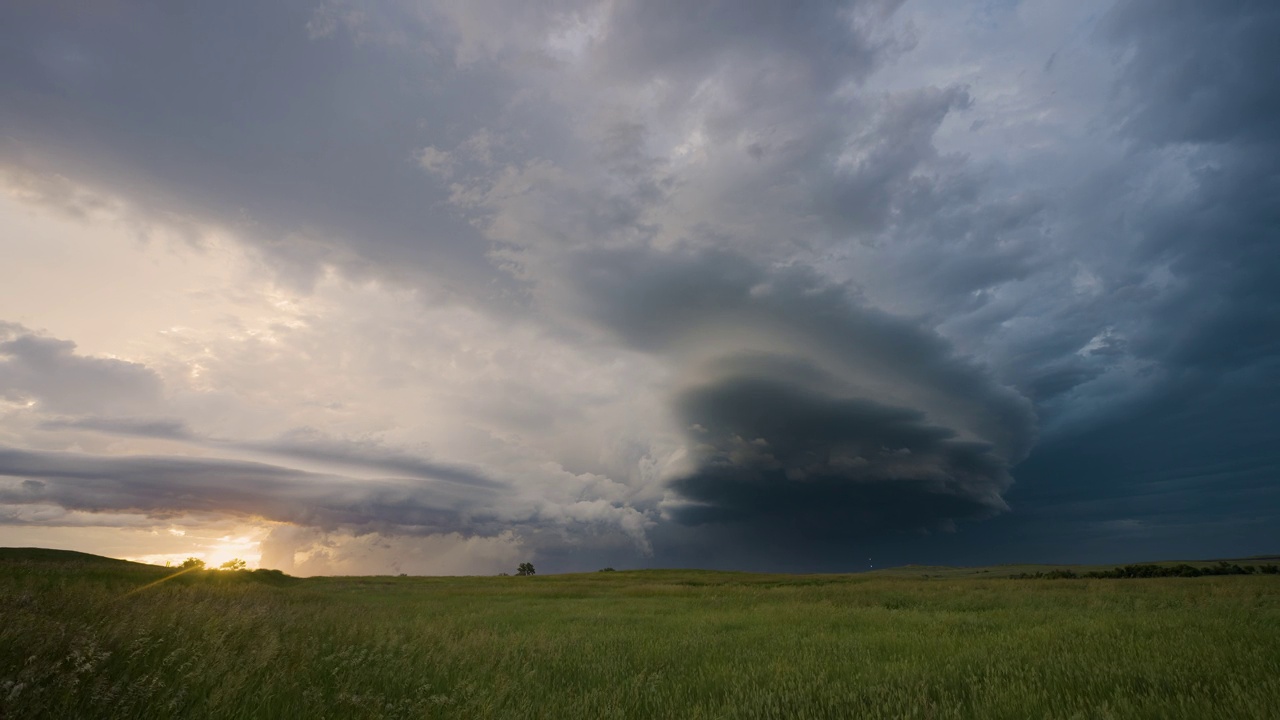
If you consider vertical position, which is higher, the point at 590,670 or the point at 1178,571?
the point at 590,670

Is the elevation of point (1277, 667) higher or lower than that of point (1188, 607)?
higher

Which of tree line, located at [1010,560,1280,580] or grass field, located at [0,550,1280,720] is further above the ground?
grass field, located at [0,550,1280,720]

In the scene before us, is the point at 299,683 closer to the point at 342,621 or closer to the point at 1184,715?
the point at 342,621

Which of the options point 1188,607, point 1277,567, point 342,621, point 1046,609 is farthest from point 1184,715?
point 1277,567

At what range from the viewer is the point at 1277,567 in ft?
136

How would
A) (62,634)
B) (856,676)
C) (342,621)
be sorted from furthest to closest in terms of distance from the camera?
(342,621), (856,676), (62,634)

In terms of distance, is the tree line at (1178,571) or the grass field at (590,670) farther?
the tree line at (1178,571)

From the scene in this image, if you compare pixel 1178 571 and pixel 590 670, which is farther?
pixel 1178 571

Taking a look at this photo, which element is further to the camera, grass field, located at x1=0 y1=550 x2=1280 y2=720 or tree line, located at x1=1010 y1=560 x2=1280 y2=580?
tree line, located at x1=1010 y1=560 x2=1280 y2=580

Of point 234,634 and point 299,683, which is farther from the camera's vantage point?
point 234,634

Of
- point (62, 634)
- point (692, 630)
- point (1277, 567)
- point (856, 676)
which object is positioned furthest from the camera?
point (1277, 567)

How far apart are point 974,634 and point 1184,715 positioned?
8.10 m

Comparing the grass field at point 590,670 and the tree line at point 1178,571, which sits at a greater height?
the grass field at point 590,670

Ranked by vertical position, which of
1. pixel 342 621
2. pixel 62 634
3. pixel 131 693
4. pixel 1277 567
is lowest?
pixel 1277 567
